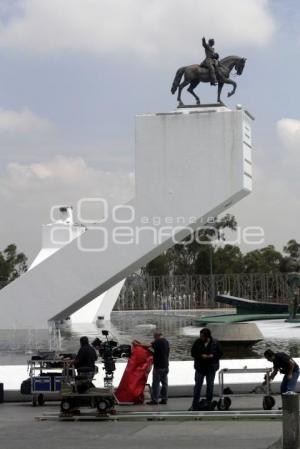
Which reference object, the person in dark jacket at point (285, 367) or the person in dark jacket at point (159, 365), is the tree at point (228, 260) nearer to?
the person in dark jacket at point (159, 365)

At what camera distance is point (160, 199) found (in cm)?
1781

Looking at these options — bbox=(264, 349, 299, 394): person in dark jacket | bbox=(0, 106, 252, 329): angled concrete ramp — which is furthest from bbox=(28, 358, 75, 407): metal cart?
bbox=(0, 106, 252, 329): angled concrete ramp

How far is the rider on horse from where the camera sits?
18.2m

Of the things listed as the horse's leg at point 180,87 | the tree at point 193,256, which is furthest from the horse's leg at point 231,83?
the tree at point 193,256

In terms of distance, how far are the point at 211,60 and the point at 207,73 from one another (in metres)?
0.27

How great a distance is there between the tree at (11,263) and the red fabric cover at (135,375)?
48.2 metres

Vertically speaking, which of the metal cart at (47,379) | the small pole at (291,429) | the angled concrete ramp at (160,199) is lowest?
the small pole at (291,429)

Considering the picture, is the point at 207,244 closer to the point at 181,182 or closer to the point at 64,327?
the point at 64,327

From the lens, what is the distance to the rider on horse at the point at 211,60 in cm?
1819

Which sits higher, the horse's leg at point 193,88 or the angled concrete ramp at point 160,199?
the horse's leg at point 193,88

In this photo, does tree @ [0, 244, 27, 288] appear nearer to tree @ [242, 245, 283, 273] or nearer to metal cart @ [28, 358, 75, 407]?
tree @ [242, 245, 283, 273]

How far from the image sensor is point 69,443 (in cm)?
762

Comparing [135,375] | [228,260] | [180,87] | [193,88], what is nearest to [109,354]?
[135,375]

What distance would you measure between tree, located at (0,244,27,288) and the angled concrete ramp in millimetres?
39996
